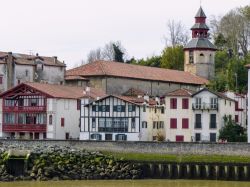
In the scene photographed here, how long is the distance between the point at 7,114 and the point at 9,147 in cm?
1466

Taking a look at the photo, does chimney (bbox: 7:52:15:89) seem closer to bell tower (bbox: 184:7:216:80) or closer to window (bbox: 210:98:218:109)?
window (bbox: 210:98:218:109)

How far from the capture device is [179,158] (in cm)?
6725

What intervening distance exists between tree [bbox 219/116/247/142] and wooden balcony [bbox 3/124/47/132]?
52.1 ft

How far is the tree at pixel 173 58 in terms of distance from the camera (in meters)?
118

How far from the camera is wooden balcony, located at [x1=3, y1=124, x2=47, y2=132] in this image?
275ft

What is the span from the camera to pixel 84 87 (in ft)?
300

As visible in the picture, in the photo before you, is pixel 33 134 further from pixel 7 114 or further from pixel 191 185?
pixel 191 185

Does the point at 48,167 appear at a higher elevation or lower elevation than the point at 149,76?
lower

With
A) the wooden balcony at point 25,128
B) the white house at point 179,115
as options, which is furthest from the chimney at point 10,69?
the white house at point 179,115

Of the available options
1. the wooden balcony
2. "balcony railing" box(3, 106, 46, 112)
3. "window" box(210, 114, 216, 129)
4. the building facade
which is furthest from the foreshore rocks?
the building facade

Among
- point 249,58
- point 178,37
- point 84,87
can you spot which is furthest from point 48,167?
point 178,37

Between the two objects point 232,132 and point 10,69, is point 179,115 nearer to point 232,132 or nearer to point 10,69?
point 232,132

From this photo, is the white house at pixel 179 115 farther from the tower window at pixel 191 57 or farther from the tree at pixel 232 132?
the tower window at pixel 191 57

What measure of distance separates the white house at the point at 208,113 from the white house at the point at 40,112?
9.74m
